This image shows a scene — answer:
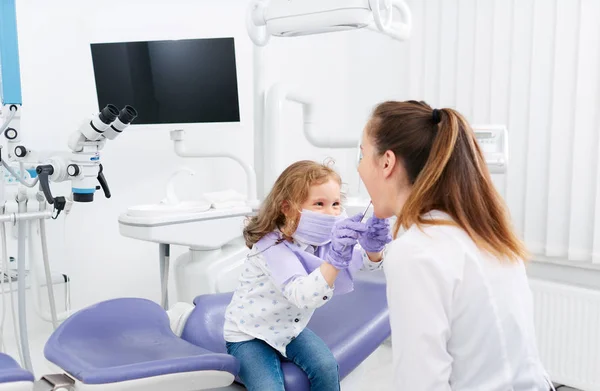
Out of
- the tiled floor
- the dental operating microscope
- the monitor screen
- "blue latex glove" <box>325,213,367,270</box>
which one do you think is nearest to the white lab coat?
"blue latex glove" <box>325,213,367,270</box>

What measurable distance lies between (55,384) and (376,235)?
84 cm

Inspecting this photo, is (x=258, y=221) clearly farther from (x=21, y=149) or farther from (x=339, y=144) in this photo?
(x=339, y=144)

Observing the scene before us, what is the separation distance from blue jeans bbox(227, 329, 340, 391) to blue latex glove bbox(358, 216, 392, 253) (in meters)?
0.32

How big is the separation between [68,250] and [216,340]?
120cm

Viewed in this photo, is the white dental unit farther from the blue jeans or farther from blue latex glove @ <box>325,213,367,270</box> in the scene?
blue latex glove @ <box>325,213,367,270</box>

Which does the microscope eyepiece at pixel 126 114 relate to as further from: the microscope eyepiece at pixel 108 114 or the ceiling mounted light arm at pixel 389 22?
the ceiling mounted light arm at pixel 389 22

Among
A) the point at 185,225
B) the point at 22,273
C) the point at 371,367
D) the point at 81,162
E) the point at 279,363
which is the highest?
the point at 81,162

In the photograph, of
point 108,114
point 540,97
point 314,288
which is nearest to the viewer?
point 314,288

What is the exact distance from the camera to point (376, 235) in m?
1.67

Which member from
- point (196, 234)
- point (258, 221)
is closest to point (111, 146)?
point (196, 234)

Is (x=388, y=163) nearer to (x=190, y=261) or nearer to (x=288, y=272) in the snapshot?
(x=288, y=272)

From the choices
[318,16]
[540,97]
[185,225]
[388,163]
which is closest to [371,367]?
[185,225]

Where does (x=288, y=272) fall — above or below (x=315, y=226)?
below

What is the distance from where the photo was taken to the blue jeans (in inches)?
65.4
